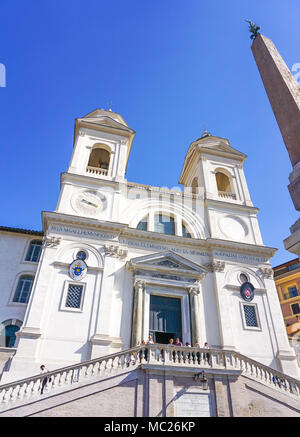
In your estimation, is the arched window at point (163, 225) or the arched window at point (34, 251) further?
the arched window at point (163, 225)

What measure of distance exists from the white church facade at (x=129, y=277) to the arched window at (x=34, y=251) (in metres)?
0.06

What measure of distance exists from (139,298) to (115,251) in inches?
122

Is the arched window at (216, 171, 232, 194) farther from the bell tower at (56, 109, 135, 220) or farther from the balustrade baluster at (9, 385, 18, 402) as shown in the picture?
the balustrade baluster at (9, 385, 18, 402)

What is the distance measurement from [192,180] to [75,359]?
1789 centimetres

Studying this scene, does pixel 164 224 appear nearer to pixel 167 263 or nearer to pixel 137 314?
pixel 167 263

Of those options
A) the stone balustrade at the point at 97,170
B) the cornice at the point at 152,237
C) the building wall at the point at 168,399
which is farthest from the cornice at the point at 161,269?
the stone balustrade at the point at 97,170

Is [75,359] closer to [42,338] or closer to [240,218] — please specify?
[42,338]

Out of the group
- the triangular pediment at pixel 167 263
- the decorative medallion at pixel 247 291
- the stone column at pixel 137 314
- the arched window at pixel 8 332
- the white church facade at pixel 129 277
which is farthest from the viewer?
the decorative medallion at pixel 247 291

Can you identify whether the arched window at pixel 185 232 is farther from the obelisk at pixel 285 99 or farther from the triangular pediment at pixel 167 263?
the obelisk at pixel 285 99

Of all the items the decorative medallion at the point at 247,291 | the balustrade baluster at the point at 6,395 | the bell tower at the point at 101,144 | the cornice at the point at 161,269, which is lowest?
the balustrade baluster at the point at 6,395

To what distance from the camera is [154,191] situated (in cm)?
2202

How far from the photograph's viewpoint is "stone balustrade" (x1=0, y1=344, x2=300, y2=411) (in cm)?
975

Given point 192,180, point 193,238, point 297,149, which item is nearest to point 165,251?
point 193,238

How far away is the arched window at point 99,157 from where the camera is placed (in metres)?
25.2
